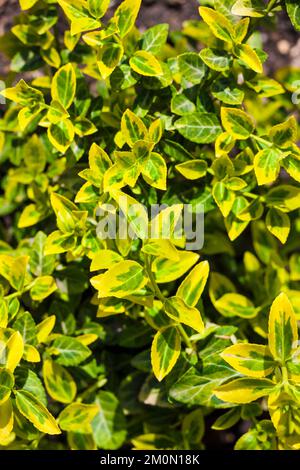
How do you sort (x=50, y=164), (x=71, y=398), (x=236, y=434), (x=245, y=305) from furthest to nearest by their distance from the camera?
(x=236, y=434) → (x=50, y=164) → (x=245, y=305) → (x=71, y=398)

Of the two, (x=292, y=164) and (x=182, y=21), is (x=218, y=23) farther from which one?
(x=182, y=21)

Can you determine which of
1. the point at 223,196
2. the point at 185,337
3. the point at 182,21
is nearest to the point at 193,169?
the point at 223,196

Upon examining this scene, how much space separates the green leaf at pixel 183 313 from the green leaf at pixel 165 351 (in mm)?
97

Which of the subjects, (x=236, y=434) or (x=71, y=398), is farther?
(x=236, y=434)

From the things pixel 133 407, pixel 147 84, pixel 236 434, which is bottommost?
pixel 236 434

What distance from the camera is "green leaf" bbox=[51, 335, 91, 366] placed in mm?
1760

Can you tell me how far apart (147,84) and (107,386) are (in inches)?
36.7

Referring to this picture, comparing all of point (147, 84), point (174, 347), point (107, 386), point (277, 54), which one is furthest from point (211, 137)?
point (277, 54)

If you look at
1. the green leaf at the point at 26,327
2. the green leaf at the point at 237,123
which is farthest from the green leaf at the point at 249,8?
the green leaf at the point at 26,327

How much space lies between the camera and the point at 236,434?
2.51 m

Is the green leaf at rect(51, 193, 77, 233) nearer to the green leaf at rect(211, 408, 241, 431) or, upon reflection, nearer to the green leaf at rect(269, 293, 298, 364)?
the green leaf at rect(269, 293, 298, 364)

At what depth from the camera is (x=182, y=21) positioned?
261cm

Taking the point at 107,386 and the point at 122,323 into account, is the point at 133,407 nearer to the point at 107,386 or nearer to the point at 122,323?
the point at 107,386

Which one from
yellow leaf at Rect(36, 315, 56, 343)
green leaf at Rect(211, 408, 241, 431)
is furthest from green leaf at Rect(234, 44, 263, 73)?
green leaf at Rect(211, 408, 241, 431)
